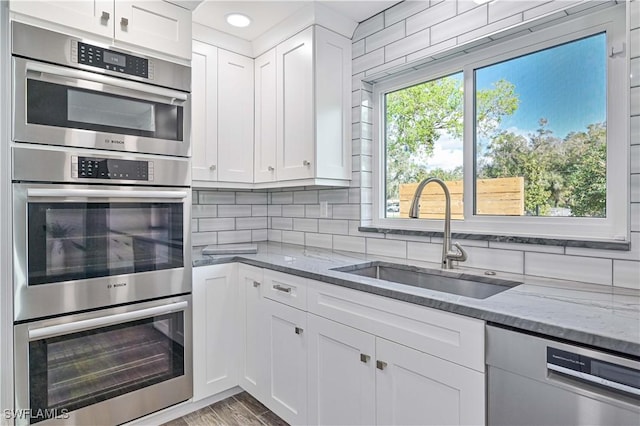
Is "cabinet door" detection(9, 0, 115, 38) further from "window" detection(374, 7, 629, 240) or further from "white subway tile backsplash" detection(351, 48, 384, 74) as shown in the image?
"window" detection(374, 7, 629, 240)

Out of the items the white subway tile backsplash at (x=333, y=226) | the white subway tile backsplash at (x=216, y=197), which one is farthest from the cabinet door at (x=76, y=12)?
the white subway tile backsplash at (x=333, y=226)

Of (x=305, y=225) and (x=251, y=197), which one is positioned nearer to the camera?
(x=305, y=225)

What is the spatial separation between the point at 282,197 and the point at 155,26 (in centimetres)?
144

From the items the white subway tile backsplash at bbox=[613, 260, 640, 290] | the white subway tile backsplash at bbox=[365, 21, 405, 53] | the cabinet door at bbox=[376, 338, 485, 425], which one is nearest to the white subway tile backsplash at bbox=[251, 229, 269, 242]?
the white subway tile backsplash at bbox=[365, 21, 405, 53]

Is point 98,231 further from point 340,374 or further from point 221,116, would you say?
point 340,374

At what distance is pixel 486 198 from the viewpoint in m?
1.80

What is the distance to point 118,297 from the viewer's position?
5.70ft

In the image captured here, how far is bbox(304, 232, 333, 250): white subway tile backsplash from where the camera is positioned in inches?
97.7

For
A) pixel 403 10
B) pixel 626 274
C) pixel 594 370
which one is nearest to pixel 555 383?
A: pixel 594 370

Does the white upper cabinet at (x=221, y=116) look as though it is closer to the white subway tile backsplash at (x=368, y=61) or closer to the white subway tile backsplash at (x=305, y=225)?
the white subway tile backsplash at (x=305, y=225)

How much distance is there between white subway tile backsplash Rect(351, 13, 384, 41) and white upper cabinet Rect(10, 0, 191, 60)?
101 cm

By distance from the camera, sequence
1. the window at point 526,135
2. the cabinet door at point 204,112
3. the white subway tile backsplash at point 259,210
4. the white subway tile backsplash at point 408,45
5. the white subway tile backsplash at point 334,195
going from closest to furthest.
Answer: the window at point 526,135
the white subway tile backsplash at point 408,45
the cabinet door at point 204,112
the white subway tile backsplash at point 334,195
the white subway tile backsplash at point 259,210

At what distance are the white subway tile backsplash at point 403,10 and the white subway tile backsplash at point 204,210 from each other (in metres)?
1.72

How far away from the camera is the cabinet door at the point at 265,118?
2389mm
